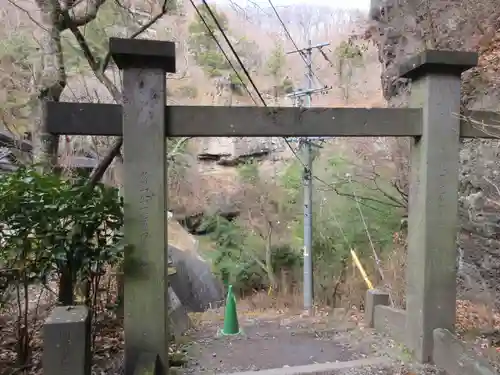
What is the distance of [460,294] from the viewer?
585 cm

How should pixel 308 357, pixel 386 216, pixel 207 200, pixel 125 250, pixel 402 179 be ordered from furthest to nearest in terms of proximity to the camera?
1. pixel 207 200
2. pixel 386 216
3. pixel 402 179
4. pixel 308 357
5. pixel 125 250

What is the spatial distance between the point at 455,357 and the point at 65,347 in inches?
108

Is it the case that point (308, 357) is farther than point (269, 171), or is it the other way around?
point (269, 171)

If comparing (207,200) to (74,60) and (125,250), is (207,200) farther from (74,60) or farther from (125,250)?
(125,250)

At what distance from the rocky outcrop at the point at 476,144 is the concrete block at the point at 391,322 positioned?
145 cm

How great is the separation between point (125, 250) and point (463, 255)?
5.00 m

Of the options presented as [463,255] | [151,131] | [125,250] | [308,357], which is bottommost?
[308,357]

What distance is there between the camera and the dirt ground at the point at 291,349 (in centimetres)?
364

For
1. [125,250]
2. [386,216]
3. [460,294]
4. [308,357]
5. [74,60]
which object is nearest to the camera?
[125,250]

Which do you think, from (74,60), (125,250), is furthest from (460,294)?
(74,60)

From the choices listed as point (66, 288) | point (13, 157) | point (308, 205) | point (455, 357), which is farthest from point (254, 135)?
point (13, 157)

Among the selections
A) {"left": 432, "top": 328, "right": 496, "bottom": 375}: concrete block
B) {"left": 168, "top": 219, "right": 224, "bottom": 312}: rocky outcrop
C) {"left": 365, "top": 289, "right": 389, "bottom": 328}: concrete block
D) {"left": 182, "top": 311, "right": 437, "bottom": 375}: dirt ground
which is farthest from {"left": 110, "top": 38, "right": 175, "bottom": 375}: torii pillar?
{"left": 168, "top": 219, "right": 224, "bottom": 312}: rocky outcrop

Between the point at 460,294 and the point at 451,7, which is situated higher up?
the point at 451,7


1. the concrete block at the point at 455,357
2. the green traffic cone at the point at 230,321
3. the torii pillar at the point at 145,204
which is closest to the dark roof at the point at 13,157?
the green traffic cone at the point at 230,321
